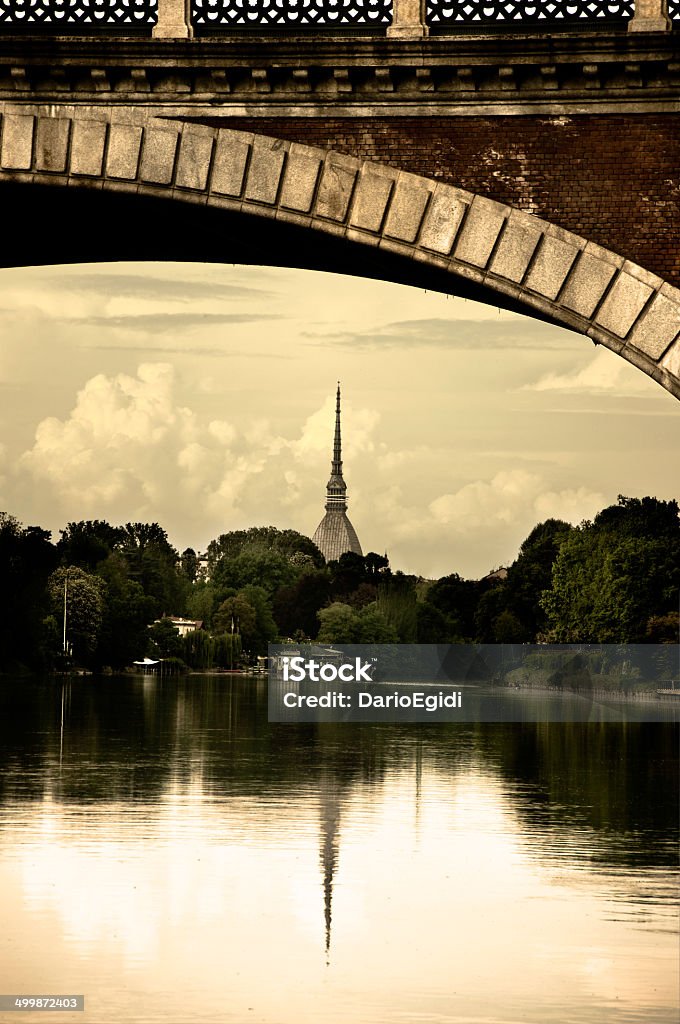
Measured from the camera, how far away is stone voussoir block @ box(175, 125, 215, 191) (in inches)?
595

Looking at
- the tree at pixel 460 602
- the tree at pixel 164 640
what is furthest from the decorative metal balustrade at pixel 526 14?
the tree at pixel 164 640

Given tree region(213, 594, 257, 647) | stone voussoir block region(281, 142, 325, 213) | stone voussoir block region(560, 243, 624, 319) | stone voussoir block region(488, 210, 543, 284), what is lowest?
stone voussoir block region(560, 243, 624, 319)

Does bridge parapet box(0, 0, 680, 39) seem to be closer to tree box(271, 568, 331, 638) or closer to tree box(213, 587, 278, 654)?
tree box(213, 587, 278, 654)

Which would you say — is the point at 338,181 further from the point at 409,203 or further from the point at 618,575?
the point at 618,575

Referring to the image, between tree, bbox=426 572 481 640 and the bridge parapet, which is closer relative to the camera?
the bridge parapet

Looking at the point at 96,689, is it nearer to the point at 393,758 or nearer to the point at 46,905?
the point at 393,758

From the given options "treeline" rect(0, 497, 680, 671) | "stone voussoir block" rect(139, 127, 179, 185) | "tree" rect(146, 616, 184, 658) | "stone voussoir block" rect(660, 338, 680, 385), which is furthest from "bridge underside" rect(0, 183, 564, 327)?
"tree" rect(146, 616, 184, 658)

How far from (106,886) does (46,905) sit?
1.31 m

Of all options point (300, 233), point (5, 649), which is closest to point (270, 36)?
point (300, 233)

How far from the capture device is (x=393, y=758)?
38125 mm

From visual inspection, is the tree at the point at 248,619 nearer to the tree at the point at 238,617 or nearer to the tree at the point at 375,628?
the tree at the point at 238,617

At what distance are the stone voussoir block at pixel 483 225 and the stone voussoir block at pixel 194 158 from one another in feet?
7.59

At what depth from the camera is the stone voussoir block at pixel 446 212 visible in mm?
14891

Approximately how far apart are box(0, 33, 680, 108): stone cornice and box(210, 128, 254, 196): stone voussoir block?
33 centimetres
